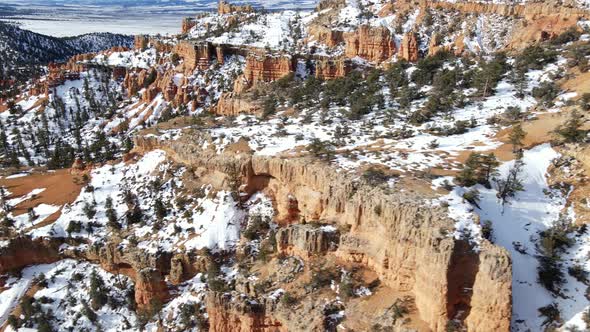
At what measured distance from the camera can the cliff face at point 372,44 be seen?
88562 millimetres

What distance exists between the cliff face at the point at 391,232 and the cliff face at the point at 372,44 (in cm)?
5546

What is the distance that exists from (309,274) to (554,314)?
1562cm

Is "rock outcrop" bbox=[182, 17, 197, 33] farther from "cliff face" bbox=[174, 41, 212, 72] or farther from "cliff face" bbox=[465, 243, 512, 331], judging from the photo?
"cliff face" bbox=[465, 243, 512, 331]

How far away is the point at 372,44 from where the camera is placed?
8938 centimetres

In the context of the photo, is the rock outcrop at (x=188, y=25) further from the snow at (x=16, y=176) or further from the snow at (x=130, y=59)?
the snow at (x=16, y=176)

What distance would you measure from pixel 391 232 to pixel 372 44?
66684mm

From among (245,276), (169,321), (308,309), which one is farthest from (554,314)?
(169,321)

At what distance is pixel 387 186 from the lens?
32.3m

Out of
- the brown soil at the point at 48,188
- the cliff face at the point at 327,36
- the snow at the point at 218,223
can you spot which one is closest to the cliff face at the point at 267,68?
the cliff face at the point at 327,36

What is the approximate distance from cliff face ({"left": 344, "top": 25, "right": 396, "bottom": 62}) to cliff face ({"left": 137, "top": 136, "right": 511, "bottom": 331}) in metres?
55.5

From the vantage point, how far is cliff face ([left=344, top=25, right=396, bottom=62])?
8856cm

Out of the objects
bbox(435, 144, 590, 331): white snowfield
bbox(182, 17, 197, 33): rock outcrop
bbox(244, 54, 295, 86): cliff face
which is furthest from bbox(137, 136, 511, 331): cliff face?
bbox(182, 17, 197, 33): rock outcrop

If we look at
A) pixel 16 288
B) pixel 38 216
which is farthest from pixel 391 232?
pixel 38 216

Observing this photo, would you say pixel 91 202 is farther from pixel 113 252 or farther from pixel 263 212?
pixel 263 212
